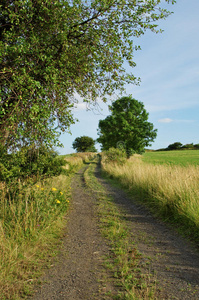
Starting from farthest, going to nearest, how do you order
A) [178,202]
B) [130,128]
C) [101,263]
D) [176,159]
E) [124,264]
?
[176,159] → [130,128] → [178,202] → [101,263] → [124,264]

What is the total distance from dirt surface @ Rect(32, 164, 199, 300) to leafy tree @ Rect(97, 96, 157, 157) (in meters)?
24.6

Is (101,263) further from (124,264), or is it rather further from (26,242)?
(26,242)

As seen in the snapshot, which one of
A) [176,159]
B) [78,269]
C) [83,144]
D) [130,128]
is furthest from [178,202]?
[83,144]

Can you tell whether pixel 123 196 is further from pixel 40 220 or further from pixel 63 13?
pixel 63 13

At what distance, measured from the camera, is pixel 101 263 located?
4219mm

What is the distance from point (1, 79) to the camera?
679 centimetres

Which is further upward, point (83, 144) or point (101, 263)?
point (83, 144)

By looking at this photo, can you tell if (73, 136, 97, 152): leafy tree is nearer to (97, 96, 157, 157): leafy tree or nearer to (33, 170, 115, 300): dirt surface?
(97, 96, 157, 157): leafy tree

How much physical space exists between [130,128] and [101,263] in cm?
2742

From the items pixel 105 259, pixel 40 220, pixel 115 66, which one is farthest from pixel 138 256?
pixel 115 66

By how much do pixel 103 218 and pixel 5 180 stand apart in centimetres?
364

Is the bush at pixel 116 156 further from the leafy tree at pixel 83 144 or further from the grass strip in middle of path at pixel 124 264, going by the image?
the leafy tree at pixel 83 144

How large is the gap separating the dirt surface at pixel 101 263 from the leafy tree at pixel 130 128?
80.7 feet

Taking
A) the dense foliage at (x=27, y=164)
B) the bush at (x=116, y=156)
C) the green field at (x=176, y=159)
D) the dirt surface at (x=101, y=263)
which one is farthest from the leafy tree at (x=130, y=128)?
the dirt surface at (x=101, y=263)
